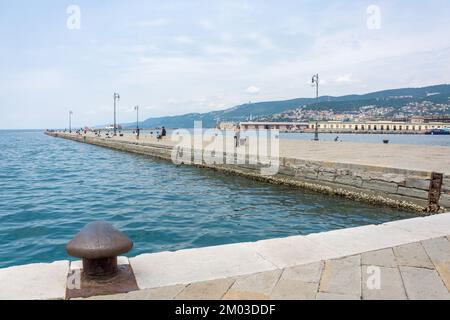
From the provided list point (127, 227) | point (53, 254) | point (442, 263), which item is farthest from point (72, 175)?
point (442, 263)

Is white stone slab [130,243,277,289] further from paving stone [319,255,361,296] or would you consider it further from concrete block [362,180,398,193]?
concrete block [362,180,398,193]

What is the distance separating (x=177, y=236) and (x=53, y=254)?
248 centimetres

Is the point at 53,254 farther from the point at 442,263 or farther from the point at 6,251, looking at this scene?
the point at 442,263

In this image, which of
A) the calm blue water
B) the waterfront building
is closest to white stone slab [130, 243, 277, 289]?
the calm blue water

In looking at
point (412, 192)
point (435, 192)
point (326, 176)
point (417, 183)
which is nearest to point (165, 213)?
point (326, 176)

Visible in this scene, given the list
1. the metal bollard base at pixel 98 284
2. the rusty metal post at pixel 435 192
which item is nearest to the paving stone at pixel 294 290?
the metal bollard base at pixel 98 284

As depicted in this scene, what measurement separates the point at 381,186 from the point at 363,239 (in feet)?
23.1

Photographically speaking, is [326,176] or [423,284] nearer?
A: [423,284]

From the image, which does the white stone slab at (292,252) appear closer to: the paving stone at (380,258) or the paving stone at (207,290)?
the paving stone at (380,258)

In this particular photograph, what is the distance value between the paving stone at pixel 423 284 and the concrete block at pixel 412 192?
279 inches

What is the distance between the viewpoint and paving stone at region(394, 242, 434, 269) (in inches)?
157

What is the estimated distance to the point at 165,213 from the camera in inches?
413

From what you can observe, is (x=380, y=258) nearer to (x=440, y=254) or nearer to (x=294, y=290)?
(x=440, y=254)

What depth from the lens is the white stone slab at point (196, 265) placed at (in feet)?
11.5
